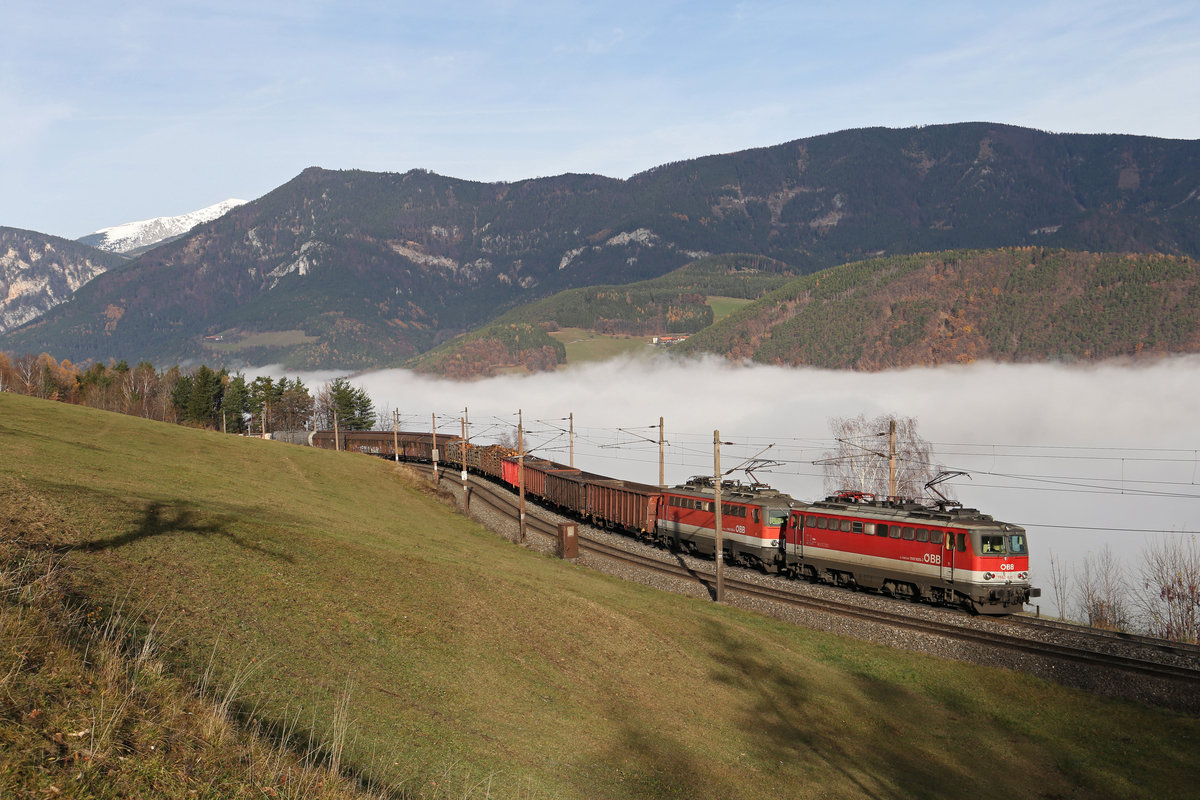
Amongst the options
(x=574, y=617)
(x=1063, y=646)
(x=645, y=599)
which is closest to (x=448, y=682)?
(x=574, y=617)

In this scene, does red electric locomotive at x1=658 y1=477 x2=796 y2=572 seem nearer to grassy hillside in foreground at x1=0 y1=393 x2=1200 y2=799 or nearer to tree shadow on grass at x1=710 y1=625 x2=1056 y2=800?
grassy hillside in foreground at x1=0 y1=393 x2=1200 y2=799

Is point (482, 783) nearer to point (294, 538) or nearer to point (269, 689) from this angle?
point (269, 689)

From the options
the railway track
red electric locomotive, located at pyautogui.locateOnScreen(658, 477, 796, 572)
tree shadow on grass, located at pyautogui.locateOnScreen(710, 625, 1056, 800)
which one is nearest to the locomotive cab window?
the railway track

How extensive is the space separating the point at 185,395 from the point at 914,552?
145 meters

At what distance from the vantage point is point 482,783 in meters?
15.0

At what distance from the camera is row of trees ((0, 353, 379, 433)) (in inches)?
5640

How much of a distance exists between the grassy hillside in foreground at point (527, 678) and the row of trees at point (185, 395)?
120714mm

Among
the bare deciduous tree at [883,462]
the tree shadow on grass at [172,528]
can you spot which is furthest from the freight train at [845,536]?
the bare deciduous tree at [883,462]

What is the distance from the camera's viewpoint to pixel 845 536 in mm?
42438

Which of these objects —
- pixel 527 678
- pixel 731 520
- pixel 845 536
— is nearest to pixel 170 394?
pixel 731 520

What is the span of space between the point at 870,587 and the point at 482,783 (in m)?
31.3

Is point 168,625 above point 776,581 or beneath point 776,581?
above

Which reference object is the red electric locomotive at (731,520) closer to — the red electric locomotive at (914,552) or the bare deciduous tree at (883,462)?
the red electric locomotive at (914,552)

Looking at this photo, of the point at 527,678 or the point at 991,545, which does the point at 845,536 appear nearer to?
the point at 991,545
